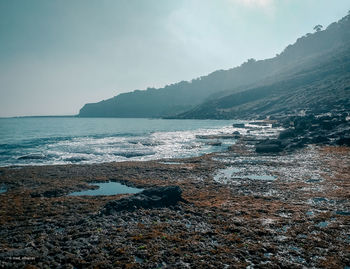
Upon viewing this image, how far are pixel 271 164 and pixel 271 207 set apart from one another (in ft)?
77.4

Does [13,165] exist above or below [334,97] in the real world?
below

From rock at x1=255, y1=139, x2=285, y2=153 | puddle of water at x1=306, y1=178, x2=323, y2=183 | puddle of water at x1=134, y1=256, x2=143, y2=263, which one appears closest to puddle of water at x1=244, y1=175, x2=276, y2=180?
puddle of water at x1=306, y1=178, x2=323, y2=183

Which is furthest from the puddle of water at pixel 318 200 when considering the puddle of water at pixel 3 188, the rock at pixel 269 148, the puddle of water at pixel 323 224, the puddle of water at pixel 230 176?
the puddle of water at pixel 3 188

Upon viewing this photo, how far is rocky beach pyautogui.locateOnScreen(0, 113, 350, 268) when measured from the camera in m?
16.5

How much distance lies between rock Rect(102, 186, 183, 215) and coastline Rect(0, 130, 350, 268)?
3.52 feet

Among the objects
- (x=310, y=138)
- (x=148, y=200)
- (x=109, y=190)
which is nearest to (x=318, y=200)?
(x=148, y=200)

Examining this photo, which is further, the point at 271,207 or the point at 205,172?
the point at 205,172

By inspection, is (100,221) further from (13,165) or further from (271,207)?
(13,165)

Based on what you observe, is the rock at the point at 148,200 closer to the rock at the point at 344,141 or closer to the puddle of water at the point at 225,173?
the puddle of water at the point at 225,173

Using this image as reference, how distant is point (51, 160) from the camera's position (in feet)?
192

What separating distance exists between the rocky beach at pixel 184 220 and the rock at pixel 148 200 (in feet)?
0.34

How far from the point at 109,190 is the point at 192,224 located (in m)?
16.2

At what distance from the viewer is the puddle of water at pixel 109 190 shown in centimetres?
3297

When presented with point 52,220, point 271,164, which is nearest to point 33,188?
point 52,220
